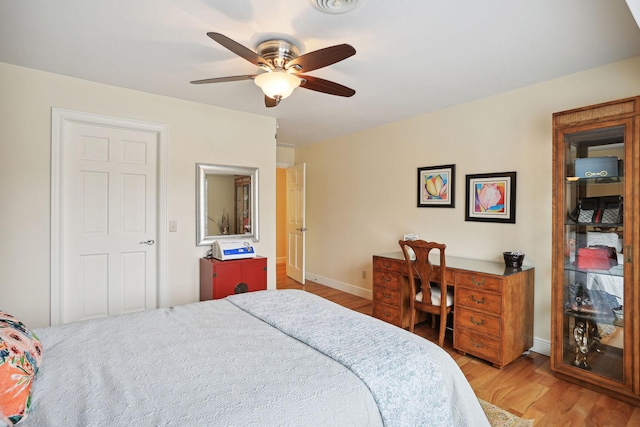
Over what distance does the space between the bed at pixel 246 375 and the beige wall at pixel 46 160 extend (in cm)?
145

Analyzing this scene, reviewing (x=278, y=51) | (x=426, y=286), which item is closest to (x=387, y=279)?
(x=426, y=286)

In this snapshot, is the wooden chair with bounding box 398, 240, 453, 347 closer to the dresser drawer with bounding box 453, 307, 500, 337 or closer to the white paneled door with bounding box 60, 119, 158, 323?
the dresser drawer with bounding box 453, 307, 500, 337

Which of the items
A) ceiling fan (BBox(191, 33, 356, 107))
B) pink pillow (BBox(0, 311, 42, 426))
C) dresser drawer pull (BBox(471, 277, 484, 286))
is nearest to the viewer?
pink pillow (BBox(0, 311, 42, 426))

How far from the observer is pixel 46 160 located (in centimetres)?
278

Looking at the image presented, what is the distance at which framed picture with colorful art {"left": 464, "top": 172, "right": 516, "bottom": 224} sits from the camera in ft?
10.2

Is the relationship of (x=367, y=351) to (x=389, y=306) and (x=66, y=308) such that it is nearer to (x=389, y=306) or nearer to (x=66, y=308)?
(x=389, y=306)

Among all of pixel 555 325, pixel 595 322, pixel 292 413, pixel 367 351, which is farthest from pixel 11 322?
pixel 595 322

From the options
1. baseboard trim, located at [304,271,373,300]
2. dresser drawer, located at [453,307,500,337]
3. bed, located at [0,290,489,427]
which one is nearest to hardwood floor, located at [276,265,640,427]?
dresser drawer, located at [453,307,500,337]

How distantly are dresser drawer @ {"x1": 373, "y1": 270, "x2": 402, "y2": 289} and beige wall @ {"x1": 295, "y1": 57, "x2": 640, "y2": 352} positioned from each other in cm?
70

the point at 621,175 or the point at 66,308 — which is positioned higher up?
the point at 621,175

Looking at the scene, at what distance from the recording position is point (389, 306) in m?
3.52

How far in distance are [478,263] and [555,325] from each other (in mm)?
777

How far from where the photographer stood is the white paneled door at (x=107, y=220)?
2.93 metres

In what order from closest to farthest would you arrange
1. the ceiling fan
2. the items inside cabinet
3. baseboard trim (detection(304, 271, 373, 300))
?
the ceiling fan < the items inside cabinet < baseboard trim (detection(304, 271, 373, 300))
